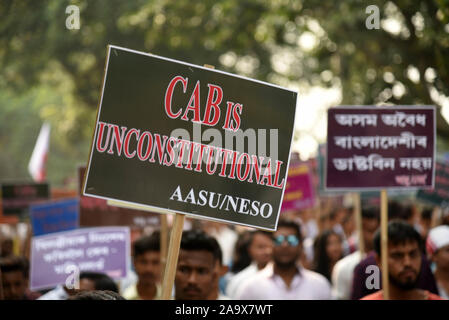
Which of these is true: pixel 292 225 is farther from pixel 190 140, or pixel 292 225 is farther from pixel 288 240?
pixel 190 140

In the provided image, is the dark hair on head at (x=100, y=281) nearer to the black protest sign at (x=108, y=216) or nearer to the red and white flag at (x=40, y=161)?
the black protest sign at (x=108, y=216)

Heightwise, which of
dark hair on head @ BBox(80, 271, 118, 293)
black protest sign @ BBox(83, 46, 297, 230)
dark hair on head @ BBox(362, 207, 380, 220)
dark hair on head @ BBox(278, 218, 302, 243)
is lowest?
dark hair on head @ BBox(80, 271, 118, 293)

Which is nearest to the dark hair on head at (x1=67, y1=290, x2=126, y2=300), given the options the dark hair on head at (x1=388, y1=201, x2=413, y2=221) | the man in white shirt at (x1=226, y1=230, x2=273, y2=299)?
the man in white shirt at (x1=226, y1=230, x2=273, y2=299)

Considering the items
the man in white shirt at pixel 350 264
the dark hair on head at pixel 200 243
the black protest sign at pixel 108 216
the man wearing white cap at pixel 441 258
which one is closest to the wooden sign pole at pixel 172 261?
the dark hair on head at pixel 200 243

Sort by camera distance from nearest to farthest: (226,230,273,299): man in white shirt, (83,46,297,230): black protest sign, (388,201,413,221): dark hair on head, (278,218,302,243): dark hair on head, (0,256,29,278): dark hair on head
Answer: (83,46,297,230): black protest sign, (0,256,29,278): dark hair on head, (278,218,302,243): dark hair on head, (226,230,273,299): man in white shirt, (388,201,413,221): dark hair on head

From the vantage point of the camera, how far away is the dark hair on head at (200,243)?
17.4 feet

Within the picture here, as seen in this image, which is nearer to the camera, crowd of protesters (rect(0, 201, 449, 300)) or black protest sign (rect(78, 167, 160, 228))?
crowd of protesters (rect(0, 201, 449, 300))

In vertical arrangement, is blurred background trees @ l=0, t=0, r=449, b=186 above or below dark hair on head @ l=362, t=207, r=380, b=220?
above

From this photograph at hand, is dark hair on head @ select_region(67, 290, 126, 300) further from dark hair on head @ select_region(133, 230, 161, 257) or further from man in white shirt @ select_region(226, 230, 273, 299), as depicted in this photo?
man in white shirt @ select_region(226, 230, 273, 299)

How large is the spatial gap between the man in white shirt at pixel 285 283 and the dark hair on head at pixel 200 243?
3.51ft

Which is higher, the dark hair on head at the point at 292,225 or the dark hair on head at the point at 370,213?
the dark hair on head at the point at 370,213

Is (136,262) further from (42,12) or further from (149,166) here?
(42,12)

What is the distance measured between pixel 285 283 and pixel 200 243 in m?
1.44

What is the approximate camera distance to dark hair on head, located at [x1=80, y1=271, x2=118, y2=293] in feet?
18.5
